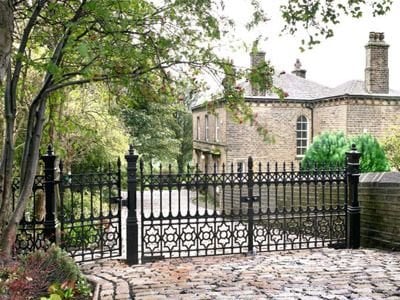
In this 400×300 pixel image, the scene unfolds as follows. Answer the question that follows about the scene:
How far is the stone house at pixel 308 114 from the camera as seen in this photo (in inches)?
875

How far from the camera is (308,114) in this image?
2475 cm

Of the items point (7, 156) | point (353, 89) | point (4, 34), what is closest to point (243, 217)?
point (7, 156)

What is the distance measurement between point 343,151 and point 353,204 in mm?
6963

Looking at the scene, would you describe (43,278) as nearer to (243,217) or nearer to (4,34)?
(4,34)

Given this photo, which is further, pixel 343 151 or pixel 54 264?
pixel 343 151

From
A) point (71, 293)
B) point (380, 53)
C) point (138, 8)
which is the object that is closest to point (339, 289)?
point (71, 293)

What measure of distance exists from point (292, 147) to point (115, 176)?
18211mm

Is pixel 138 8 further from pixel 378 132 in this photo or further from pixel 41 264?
pixel 378 132

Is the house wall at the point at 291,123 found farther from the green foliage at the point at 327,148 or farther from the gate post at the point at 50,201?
the gate post at the point at 50,201

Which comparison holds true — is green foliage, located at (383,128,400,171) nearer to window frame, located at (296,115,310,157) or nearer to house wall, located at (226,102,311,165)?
window frame, located at (296,115,310,157)

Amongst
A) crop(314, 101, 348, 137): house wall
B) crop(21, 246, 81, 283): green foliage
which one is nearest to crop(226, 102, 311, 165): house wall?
crop(314, 101, 348, 137): house wall

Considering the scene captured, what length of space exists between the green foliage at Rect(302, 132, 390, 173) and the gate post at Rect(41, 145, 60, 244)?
883 cm

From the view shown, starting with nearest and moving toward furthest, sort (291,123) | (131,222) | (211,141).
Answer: (131,222) < (291,123) < (211,141)

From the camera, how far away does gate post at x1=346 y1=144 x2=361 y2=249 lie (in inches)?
320
